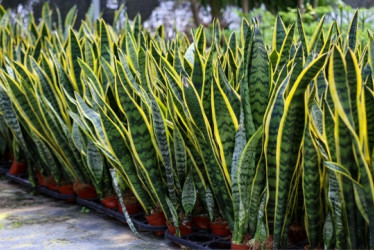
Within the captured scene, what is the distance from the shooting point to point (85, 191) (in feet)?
7.39

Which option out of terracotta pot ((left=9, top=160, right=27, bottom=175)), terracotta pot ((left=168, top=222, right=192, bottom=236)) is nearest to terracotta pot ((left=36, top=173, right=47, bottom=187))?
terracotta pot ((left=9, top=160, right=27, bottom=175))

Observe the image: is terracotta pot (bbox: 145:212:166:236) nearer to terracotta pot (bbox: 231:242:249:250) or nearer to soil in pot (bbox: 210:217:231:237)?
soil in pot (bbox: 210:217:231:237)

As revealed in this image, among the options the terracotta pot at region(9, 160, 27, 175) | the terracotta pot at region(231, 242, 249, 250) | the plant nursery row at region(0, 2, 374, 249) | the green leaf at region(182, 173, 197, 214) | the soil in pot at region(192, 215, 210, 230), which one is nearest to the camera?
the plant nursery row at region(0, 2, 374, 249)

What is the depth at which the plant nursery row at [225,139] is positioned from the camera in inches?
51.3

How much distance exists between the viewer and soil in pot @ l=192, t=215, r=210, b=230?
1.84m

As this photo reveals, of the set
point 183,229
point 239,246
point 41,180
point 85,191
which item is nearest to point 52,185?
point 41,180

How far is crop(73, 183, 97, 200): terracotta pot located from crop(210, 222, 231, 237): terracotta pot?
68cm

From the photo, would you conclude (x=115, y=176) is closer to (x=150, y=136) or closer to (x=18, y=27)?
(x=150, y=136)

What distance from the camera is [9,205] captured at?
2320 mm

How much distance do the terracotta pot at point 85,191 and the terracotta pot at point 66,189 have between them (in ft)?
0.22

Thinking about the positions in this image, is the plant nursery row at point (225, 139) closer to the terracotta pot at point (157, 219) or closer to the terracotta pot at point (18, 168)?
the terracotta pot at point (157, 219)

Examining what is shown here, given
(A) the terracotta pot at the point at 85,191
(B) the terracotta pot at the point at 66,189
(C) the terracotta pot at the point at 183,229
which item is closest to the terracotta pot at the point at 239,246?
(C) the terracotta pot at the point at 183,229

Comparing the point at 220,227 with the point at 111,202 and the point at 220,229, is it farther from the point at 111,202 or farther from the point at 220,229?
the point at 111,202

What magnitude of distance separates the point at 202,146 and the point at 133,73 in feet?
1.90
